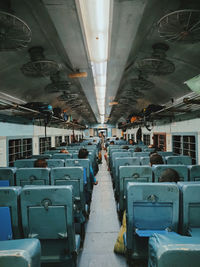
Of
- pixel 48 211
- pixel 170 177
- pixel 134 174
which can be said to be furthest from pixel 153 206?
pixel 134 174

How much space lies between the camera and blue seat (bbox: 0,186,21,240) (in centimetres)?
205

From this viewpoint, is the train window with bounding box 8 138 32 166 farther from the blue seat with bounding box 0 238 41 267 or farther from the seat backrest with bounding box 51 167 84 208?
the blue seat with bounding box 0 238 41 267

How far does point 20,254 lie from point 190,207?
1903mm

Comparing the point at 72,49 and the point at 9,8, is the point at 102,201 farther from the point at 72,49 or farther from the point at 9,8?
the point at 9,8

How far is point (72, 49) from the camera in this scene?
14.3 feet

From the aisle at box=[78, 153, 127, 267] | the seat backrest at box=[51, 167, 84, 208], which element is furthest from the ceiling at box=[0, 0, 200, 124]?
the aisle at box=[78, 153, 127, 267]

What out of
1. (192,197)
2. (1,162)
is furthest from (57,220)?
(1,162)

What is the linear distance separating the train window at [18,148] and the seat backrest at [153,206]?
22.4ft

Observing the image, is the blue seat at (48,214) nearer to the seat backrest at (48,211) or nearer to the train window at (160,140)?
the seat backrest at (48,211)

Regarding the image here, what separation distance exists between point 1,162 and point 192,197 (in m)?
7.09

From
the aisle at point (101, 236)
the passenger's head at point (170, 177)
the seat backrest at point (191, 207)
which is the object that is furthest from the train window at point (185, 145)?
the seat backrest at point (191, 207)

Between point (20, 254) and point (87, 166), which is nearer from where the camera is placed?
point (20, 254)

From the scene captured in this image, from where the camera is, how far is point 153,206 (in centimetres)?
216

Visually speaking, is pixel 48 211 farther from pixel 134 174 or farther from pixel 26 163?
pixel 26 163
